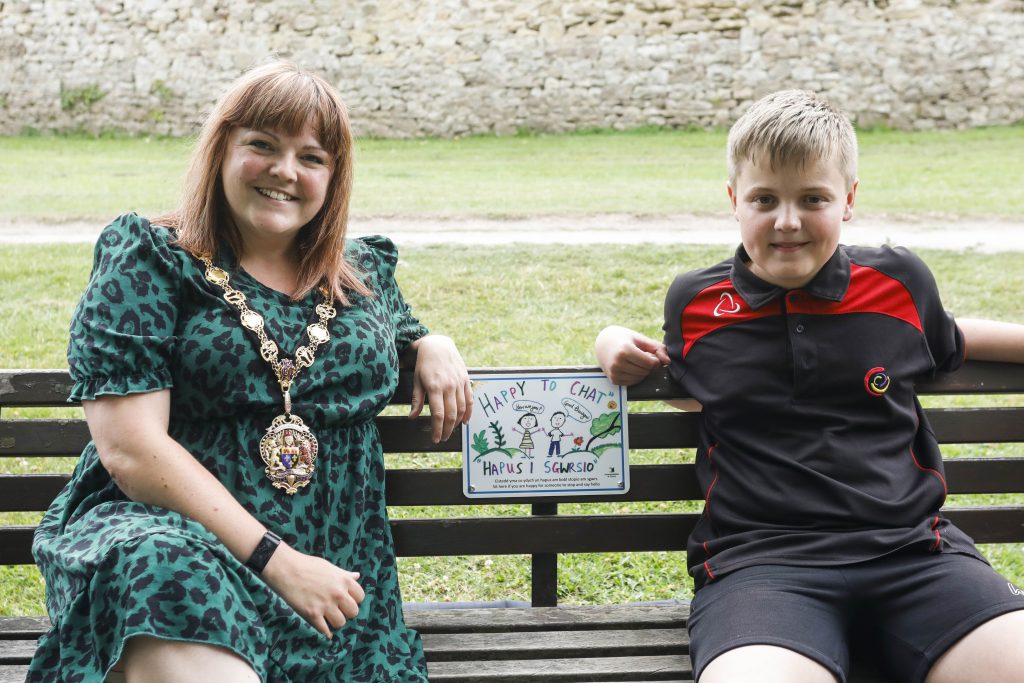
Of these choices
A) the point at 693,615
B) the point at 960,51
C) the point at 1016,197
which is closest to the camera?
the point at 693,615

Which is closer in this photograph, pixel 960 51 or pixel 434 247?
pixel 434 247

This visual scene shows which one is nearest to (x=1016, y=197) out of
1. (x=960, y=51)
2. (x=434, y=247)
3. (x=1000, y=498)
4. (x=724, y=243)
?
(x=724, y=243)

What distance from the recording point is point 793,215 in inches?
95.6

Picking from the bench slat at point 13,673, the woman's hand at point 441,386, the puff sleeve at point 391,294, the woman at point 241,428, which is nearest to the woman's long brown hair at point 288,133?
the woman at point 241,428

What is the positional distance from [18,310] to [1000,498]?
5.35 metres

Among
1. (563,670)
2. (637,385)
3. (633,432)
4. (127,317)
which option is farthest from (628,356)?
(127,317)

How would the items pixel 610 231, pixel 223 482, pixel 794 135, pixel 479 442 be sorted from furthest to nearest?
pixel 610 231 < pixel 479 442 < pixel 794 135 < pixel 223 482

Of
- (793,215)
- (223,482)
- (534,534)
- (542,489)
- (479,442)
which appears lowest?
(534,534)

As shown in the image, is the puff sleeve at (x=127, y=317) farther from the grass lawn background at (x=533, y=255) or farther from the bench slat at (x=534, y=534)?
the bench slat at (x=534, y=534)

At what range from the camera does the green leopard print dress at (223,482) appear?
1936mm

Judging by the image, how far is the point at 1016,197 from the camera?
10117 mm

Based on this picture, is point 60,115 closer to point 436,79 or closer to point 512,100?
point 436,79

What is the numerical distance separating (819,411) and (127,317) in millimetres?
1499

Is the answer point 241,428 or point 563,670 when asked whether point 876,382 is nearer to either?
point 563,670
